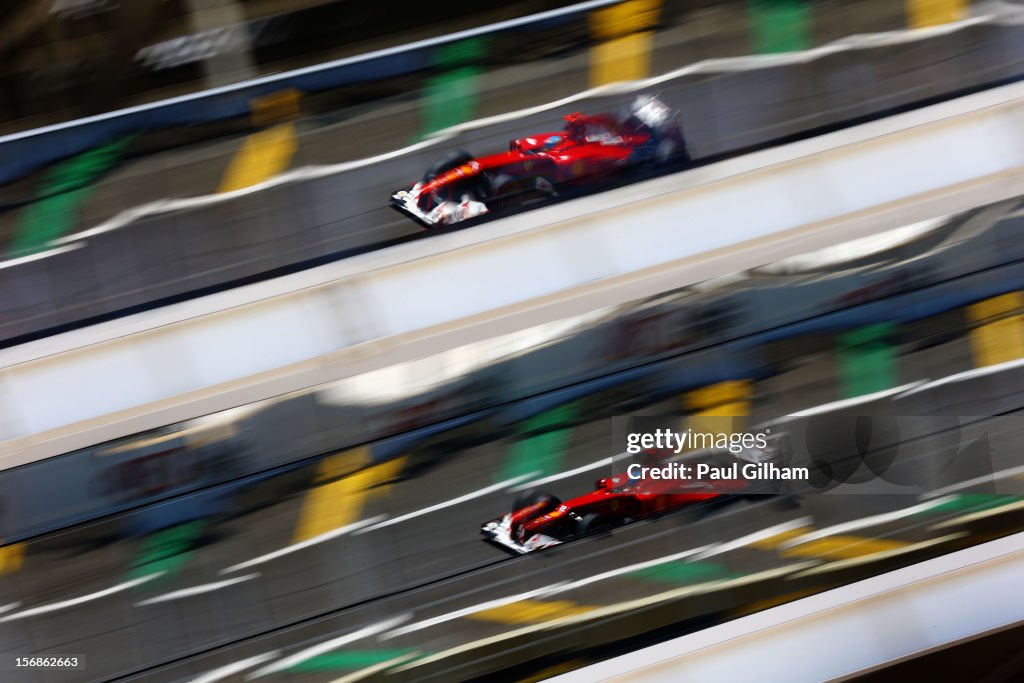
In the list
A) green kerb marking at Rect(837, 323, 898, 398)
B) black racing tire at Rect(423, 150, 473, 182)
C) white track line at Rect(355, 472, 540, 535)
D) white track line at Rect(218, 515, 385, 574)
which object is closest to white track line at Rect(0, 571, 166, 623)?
white track line at Rect(218, 515, 385, 574)

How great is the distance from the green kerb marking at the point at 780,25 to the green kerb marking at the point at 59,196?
2361 mm

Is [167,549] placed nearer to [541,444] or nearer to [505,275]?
[541,444]

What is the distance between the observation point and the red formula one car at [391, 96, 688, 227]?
9.40ft

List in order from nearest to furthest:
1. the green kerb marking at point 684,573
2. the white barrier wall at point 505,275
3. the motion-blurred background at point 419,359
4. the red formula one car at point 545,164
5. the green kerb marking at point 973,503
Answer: the white barrier wall at point 505,275 < the motion-blurred background at point 419,359 < the red formula one car at point 545,164 < the green kerb marking at point 684,573 < the green kerb marking at point 973,503

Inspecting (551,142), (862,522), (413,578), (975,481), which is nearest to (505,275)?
(551,142)

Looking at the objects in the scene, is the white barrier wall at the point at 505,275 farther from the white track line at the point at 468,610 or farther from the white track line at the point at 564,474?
the white track line at the point at 468,610

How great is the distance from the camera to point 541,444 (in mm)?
2916

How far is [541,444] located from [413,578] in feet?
2.23

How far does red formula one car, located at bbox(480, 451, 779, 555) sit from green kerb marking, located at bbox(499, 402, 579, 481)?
10 cm

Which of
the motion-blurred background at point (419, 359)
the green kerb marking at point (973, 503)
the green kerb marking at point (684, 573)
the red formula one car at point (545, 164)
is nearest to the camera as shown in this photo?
the motion-blurred background at point (419, 359)

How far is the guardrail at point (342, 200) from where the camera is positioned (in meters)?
2.79

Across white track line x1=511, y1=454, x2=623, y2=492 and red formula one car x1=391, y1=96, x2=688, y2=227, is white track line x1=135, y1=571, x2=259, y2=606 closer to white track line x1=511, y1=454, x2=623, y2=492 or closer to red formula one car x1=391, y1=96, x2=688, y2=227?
white track line x1=511, y1=454, x2=623, y2=492

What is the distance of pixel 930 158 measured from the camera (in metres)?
2.97

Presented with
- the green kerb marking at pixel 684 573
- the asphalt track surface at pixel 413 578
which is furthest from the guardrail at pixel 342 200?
the green kerb marking at pixel 684 573
